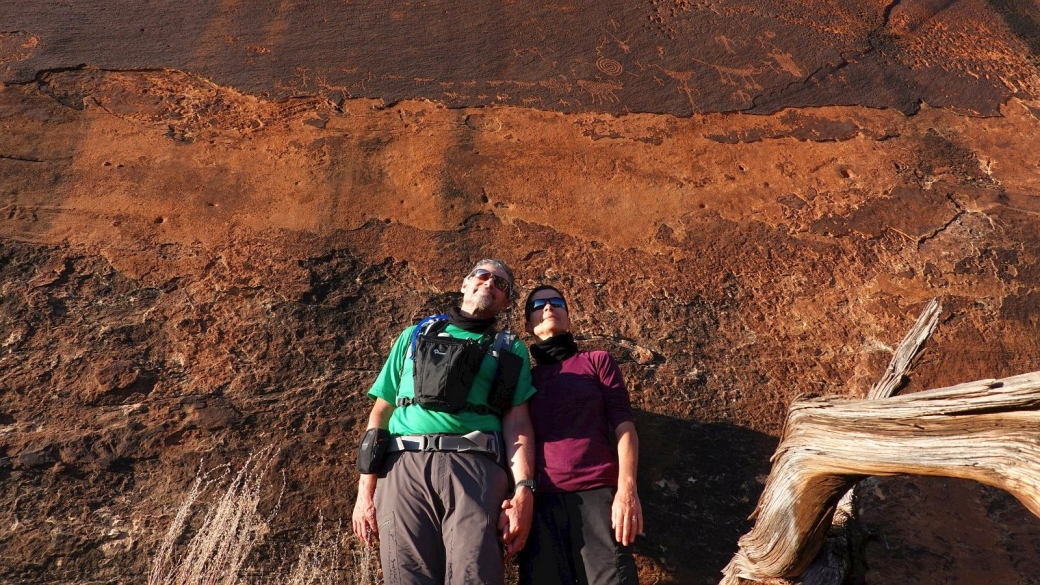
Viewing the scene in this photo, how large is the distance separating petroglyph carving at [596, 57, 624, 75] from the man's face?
2.69m

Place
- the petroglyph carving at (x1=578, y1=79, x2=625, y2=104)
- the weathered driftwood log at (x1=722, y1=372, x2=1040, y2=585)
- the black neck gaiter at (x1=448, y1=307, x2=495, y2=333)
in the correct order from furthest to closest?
1. the petroglyph carving at (x1=578, y1=79, x2=625, y2=104)
2. the black neck gaiter at (x1=448, y1=307, x2=495, y2=333)
3. the weathered driftwood log at (x1=722, y1=372, x2=1040, y2=585)

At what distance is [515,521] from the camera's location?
10.1 feet

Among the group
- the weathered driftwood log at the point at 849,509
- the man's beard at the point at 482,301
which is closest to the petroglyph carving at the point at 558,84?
the man's beard at the point at 482,301

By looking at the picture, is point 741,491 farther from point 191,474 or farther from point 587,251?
point 191,474

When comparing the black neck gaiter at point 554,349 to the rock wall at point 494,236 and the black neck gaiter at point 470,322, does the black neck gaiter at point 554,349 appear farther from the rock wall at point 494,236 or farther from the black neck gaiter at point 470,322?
the rock wall at point 494,236

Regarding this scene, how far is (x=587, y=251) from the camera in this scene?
15.8 feet

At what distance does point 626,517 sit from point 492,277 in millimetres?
1094

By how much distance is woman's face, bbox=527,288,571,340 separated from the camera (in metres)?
3.71

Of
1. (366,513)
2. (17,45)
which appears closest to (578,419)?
(366,513)

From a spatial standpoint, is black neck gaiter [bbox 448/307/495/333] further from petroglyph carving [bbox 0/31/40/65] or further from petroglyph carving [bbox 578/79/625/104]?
petroglyph carving [bbox 0/31/40/65]

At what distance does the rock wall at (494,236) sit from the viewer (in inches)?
149

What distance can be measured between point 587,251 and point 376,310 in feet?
3.87

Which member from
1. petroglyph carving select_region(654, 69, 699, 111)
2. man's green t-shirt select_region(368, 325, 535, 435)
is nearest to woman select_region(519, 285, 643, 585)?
man's green t-shirt select_region(368, 325, 535, 435)

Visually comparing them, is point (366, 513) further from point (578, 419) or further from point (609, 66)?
point (609, 66)
